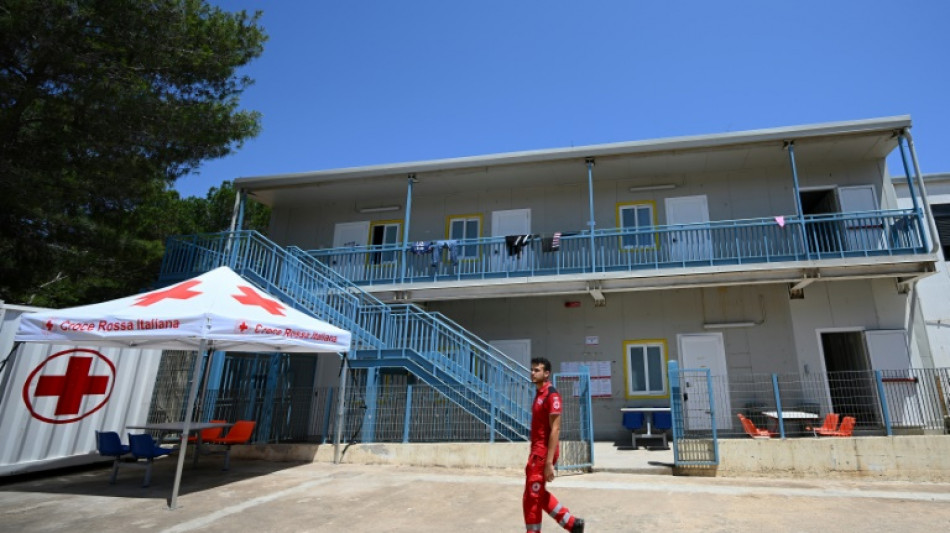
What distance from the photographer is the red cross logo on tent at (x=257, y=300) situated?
737cm

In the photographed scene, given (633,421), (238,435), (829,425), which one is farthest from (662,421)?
(238,435)

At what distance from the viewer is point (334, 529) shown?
514cm

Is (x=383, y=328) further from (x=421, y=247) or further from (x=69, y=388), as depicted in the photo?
(x=69, y=388)

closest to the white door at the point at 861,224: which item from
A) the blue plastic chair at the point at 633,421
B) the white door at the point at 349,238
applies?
the blue plastic chair at the point at 633,421

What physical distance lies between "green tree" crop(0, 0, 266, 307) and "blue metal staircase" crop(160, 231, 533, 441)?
2118 mm

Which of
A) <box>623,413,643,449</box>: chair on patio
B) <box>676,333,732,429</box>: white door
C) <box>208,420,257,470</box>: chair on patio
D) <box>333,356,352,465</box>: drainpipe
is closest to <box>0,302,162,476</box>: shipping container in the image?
<box>208,420,257,470</box>: chair on patio

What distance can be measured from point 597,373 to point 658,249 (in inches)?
137

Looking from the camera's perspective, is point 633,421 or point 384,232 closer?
point 633,421

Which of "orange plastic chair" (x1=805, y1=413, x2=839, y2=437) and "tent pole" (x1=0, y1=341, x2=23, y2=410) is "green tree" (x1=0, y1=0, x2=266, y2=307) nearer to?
"tent pole" (x1=0, y1=341, x2=23, y2=410)

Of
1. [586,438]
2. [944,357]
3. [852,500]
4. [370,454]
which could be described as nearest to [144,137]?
[370,454]

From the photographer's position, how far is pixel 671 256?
12.0m

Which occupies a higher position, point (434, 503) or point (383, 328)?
point (383, 328)

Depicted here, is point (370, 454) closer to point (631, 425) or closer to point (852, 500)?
point (631, 425)

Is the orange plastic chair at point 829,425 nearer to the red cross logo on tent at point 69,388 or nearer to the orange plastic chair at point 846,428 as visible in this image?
the orange plastic chair at point 846,428
